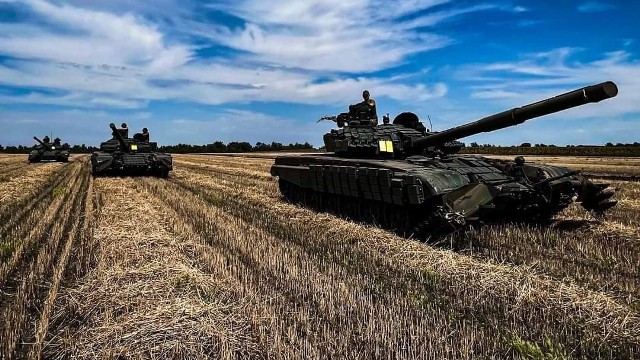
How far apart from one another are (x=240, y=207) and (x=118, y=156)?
11819 millimetres

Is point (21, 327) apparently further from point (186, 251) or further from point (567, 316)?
point (567, 316)

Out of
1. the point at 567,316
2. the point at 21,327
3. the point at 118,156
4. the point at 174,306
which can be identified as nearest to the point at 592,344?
the point at 567,316

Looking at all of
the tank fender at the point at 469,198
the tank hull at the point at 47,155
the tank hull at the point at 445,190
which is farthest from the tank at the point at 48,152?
the tank fender at the point at 469,198

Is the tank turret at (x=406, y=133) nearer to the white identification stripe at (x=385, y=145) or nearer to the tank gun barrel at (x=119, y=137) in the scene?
the white identification stripe at (x=385, y=145)

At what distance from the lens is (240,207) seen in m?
12.9

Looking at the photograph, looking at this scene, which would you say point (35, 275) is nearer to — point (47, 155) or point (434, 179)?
point (434, 179)

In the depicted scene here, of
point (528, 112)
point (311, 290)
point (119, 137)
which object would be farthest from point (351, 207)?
point (119, 137)

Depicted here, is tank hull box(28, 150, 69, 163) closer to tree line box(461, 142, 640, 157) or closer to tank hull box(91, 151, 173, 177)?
tank hull box(91, 151, 173, 177)

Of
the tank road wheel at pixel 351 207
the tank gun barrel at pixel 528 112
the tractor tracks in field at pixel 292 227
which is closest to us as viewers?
the tractor tracks in field at pixel 292 227

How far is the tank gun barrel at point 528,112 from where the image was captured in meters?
6.66

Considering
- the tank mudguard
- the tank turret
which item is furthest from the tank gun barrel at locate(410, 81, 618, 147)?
the tank mudguard

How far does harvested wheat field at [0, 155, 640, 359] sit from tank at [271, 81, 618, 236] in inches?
20.1

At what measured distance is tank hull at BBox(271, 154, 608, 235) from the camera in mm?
Result: 8180

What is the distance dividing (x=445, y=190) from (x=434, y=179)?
298 mm
